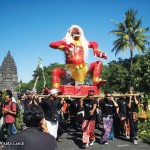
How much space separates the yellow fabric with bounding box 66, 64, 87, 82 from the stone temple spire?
90.2 m

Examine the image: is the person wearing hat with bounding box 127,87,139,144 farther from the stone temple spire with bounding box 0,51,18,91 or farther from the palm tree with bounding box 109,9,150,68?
the stone temple spire with bounding box 0,51,18,91

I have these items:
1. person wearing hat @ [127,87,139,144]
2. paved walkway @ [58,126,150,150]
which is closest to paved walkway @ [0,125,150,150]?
paved walkway @ [58,126,150,150]

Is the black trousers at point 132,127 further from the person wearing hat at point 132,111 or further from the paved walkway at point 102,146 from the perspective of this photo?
the paved walkway at point 102,146

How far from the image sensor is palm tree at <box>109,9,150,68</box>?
40.4 metres

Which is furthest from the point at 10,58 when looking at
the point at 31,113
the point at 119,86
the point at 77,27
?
the point at 31,113

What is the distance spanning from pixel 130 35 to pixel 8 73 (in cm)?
7096

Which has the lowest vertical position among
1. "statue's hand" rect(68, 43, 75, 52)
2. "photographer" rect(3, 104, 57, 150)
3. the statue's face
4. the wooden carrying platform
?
"photographer" rect(3, 104, 57, 150)

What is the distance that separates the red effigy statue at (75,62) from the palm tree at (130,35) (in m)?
28.7

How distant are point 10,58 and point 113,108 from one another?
101m

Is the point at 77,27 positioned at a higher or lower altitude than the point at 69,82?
higher

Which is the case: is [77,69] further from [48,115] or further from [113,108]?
[48,115]

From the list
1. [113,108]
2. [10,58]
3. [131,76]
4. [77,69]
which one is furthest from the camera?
[10,58]

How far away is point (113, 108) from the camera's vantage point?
10578mm

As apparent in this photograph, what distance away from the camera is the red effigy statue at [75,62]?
11828 mm
